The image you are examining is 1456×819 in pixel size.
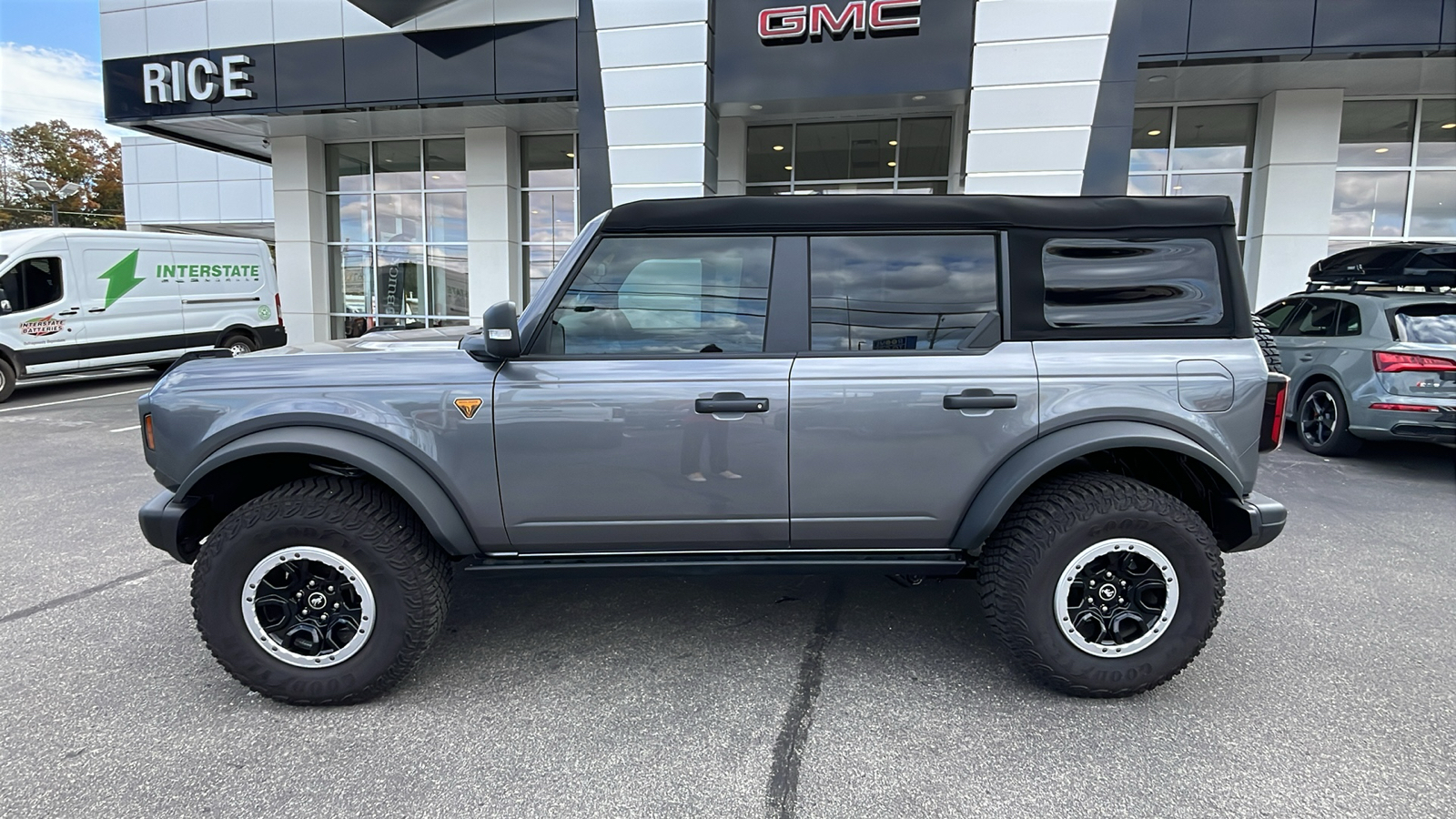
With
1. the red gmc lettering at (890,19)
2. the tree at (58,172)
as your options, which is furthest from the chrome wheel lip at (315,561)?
the tree at (58,172)

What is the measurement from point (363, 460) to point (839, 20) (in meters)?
9.05

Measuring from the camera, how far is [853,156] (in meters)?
13.1

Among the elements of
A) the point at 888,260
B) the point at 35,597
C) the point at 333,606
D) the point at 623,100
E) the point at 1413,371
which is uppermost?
the point at 623,100

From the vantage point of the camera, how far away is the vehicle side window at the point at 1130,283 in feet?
9.55

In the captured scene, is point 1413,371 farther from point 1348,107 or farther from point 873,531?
point 1348,107

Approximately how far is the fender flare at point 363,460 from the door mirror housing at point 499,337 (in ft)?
1.57

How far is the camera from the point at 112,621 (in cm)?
354

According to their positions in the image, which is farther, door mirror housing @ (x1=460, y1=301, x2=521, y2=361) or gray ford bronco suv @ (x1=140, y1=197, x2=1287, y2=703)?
gray ford bronco suv @ (x1=140, y1=197, x2=1287, y2=703)

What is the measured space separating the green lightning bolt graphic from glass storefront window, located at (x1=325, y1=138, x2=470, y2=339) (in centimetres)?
428

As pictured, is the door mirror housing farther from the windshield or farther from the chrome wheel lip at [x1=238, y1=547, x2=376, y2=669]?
the windshield

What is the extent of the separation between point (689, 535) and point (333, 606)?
1.33 metres

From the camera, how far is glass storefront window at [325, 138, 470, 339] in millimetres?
15375

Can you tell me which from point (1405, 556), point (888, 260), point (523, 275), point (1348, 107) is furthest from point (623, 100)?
point (1348, 107)

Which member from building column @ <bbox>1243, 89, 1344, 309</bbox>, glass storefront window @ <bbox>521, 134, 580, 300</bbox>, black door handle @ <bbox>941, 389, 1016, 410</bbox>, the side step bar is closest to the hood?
Result: the side step bar
